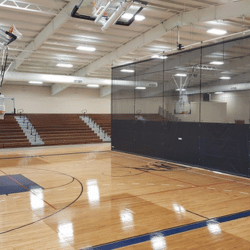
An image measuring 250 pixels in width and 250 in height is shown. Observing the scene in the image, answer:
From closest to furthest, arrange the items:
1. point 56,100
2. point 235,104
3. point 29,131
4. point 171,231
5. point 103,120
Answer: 1. point 171,231
2. point 29,131
3. point 235,104
4. point 103,120
5. point 56,100

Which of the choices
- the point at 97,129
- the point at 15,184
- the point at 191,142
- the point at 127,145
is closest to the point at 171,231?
the point at 15,184

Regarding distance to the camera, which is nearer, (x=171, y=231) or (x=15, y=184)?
(x=171, y=231)

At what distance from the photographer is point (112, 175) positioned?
7691 mm

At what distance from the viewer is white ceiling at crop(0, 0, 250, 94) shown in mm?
9016

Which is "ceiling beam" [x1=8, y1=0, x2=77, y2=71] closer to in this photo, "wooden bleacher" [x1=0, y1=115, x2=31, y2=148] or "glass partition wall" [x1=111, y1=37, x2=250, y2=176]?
"glass partition wall" [x1=111, y1=37, x2=250, y2=176]

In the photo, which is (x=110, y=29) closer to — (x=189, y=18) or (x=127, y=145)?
(x=189, y=18)

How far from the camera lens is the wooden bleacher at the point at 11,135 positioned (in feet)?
47.4

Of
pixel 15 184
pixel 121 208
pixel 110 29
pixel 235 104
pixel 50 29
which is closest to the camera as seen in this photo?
pixel 121 208

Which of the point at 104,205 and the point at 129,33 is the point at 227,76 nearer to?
the point at 129,33

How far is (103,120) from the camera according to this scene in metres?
21.2

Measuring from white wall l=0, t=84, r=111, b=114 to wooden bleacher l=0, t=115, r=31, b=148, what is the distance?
283 cm

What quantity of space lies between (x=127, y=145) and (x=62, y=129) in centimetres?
701

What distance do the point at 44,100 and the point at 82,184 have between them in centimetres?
1607

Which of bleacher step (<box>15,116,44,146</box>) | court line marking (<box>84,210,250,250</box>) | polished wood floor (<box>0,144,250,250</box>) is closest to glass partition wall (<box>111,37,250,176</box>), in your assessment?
polished wood floor (<box>0,144,250,250</box>)
